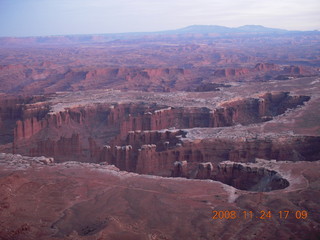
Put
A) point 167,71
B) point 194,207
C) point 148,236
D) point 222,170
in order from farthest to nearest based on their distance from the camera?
point 167,71 → point 222,170 → point 194,207 → point 148,236

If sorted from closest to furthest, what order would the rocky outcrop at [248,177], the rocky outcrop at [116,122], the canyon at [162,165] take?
the canyon at [162,165]
the rocky outcrop at [248,177]
the rocky outcrop at [116,122]

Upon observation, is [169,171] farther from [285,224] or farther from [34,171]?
[285,224]

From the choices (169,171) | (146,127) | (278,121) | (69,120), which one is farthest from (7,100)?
(278,121)
